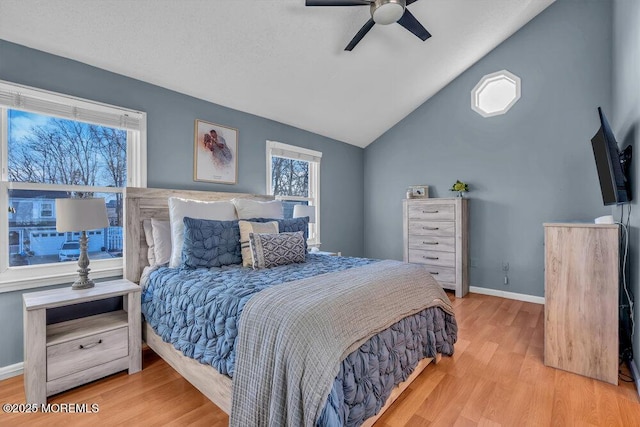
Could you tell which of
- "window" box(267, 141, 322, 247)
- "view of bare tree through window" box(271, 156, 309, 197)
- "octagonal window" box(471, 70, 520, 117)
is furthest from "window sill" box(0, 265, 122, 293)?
"octagonal window" box(471, 70, 520, 117)

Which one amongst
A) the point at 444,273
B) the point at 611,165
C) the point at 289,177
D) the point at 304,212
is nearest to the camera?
the point at 611,165

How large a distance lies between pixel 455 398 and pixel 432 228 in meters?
2.53

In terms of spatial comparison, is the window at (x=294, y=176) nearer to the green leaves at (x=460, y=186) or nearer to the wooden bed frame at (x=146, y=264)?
the wooden bed frame at (x=146, y=264)

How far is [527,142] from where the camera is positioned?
367 cm

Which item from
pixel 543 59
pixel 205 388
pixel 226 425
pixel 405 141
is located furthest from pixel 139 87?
pixel 543 59

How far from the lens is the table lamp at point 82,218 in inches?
77.0

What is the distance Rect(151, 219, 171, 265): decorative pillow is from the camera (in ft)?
8.03

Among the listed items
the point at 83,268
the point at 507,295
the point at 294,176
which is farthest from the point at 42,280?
the point at 507,295

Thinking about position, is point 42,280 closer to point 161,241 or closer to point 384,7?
point 161,241

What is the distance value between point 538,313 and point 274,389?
3.32 metres

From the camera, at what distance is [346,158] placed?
4938 mm

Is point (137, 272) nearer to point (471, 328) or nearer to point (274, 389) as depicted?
point (274, 389)

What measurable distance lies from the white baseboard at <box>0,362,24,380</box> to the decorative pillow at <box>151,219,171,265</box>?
107cm

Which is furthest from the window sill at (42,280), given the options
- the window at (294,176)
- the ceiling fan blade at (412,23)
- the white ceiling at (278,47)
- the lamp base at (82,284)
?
the ceiling fan blade at (412,23)
